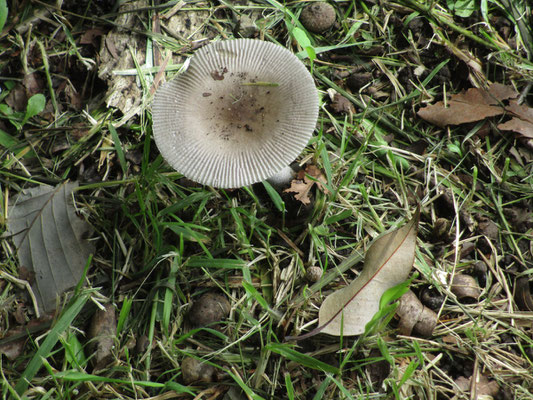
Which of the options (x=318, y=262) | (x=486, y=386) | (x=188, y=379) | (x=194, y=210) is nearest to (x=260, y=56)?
(x=194, y=210)

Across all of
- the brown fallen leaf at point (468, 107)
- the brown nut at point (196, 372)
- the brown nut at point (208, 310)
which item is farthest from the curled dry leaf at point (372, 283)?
the brown fallen leaf at point (468, 107)

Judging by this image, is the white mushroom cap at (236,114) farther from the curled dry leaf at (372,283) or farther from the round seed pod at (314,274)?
the curled dry leaf at (372,283)

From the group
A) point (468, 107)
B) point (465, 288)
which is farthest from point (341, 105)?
point (465, 288)

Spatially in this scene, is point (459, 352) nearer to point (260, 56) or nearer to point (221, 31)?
point (260, 56)

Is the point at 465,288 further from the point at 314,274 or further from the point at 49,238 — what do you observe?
the point at 49,238

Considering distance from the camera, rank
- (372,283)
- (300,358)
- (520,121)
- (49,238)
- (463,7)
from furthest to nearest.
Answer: (463,7) < (520,121) < (49,238) < (372,283) < (300,358)

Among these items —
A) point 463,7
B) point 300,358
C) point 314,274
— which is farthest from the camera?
point 463,7
